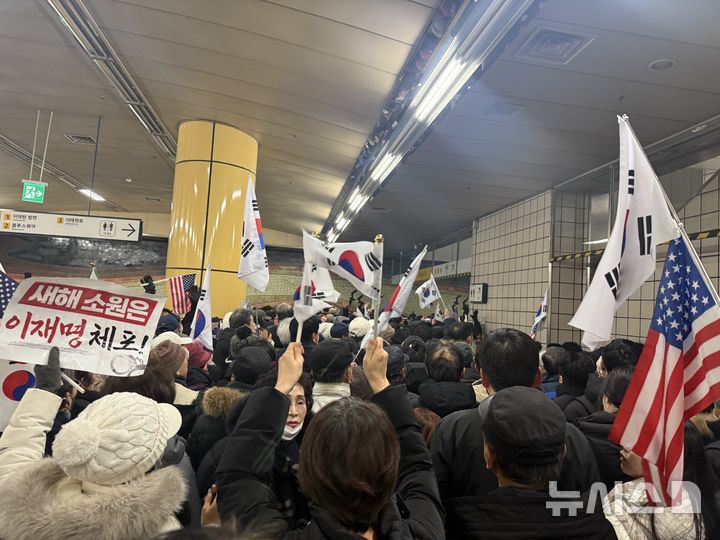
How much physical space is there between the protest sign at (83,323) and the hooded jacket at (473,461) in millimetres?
1422

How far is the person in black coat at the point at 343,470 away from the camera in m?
1.09

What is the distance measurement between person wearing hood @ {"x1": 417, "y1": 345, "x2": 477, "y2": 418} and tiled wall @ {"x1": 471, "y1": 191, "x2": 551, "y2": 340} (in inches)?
263

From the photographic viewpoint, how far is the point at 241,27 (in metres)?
5.29

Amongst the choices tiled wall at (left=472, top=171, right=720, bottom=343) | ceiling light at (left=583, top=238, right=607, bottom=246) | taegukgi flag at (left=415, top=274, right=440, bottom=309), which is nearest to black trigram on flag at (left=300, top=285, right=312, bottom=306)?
taegukgi flag at (left=415, top=274, right=440, bottom=309)

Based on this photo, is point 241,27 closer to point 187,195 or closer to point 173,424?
point 187,195

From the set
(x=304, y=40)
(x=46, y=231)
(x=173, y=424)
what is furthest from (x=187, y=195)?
(x=173, y=424)

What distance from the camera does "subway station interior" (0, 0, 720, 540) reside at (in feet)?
4.36

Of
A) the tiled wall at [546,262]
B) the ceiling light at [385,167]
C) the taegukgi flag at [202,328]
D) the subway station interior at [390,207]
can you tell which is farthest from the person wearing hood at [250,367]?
the tiled wall at [546,262]

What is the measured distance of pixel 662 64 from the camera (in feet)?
15.1

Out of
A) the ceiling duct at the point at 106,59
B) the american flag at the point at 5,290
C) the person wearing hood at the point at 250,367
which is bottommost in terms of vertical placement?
the person wearing hood at the point at 250,367

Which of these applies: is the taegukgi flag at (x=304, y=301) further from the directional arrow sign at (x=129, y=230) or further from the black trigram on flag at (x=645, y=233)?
the directional arrow sign at (x=129, y=230)

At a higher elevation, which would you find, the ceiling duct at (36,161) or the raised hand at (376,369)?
the ceiling duct at (36,161)

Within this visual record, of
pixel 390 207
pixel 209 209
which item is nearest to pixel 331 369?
pixel 209 209

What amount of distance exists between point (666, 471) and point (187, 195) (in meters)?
8.26
